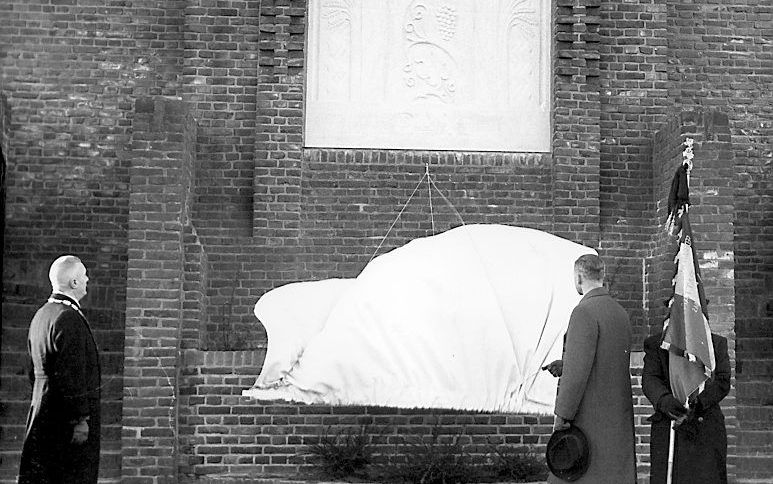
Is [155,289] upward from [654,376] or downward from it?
upward

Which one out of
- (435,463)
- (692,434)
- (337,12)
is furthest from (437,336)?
(337,12)

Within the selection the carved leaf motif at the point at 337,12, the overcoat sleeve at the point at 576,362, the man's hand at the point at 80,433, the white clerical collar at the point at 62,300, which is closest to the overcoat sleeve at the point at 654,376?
the overcoat sleeve at the point at 576,362

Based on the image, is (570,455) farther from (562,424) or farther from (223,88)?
(223,88)

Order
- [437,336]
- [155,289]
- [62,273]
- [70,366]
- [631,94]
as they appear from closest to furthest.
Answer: [70,366] < [62,273] < [437,336] < [155,289] < [631,94]

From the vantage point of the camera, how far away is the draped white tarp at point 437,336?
6785 millimetres

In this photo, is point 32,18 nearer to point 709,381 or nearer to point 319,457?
point 319,457

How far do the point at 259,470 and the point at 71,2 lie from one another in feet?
16.6

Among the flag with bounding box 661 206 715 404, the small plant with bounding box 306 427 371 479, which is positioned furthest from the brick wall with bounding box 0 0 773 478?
the flag with bounding box 661 206 715 404

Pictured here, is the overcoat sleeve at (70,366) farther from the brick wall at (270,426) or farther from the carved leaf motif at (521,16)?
the carved leaf motif at (521,16)

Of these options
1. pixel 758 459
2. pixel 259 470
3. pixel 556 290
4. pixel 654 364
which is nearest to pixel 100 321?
pixel 259 470

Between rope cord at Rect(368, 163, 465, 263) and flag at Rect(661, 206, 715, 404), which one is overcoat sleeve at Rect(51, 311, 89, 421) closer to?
flag at Rect(661, 206, 715, 404)

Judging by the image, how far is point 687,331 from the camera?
6.49 meters

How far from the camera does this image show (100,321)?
1000 cm

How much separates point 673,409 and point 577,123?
4142mm
